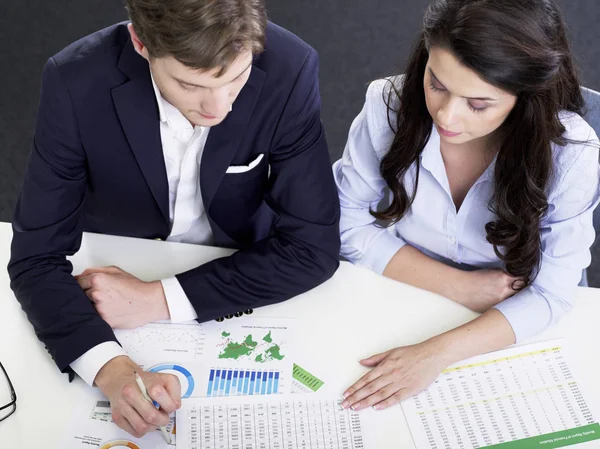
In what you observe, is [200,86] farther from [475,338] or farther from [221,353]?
[475,338]

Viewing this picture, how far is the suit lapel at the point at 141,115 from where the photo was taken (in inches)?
60.2

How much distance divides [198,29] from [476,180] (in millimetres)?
765

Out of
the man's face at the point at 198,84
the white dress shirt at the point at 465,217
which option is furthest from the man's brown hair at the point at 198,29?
the white dress shirt at the point at 465,217

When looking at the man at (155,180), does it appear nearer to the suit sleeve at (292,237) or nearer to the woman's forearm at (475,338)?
the suit sleeve at (292,237)

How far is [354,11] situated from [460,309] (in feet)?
7.70

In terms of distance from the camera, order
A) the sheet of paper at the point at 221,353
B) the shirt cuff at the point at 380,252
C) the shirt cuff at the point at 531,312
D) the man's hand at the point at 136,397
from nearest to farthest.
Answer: the man's hand at the point at 136,397 < the sheet of paper at the point at 221,353 < the shirt cuff at the point at 531,312 < the shirt cuff at the point at 380,252

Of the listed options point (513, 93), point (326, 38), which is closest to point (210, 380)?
point (513, 93)

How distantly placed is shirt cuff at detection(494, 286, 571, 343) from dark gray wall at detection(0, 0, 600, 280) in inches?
68.0

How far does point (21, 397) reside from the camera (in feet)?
4.71

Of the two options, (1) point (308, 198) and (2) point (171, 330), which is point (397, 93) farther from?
(2) point (171, 330)

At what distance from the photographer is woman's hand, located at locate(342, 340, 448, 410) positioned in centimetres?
146

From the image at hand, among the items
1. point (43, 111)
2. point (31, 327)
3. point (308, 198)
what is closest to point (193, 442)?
point (31, 327)

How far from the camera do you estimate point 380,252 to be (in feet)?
5.64

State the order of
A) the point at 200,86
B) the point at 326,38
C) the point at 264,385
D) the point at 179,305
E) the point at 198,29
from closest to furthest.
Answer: the point at 198,29 → the point at 200,86 → the point at 264,385 → the point at 179,305 → the point at 326,38
